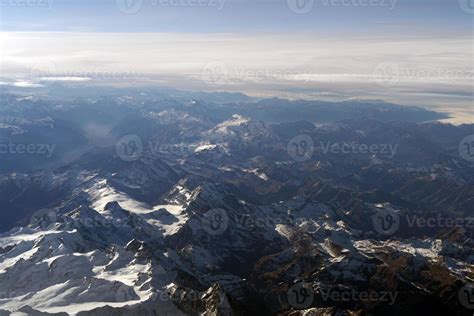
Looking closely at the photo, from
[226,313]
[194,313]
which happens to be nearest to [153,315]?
[194,313]

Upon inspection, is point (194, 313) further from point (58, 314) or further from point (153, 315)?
point (58, 314)

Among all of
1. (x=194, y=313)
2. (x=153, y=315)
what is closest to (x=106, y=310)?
(x=153, y=315)

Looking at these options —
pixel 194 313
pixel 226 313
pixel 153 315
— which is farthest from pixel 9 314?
pixel 226 313

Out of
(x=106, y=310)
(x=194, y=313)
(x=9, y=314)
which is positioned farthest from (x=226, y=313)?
(x=9, y=314)

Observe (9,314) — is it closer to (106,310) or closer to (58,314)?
(58,314)

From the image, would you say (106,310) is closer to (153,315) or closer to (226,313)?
(153,315)

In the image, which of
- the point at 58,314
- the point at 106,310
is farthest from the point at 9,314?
the point at 106,310
